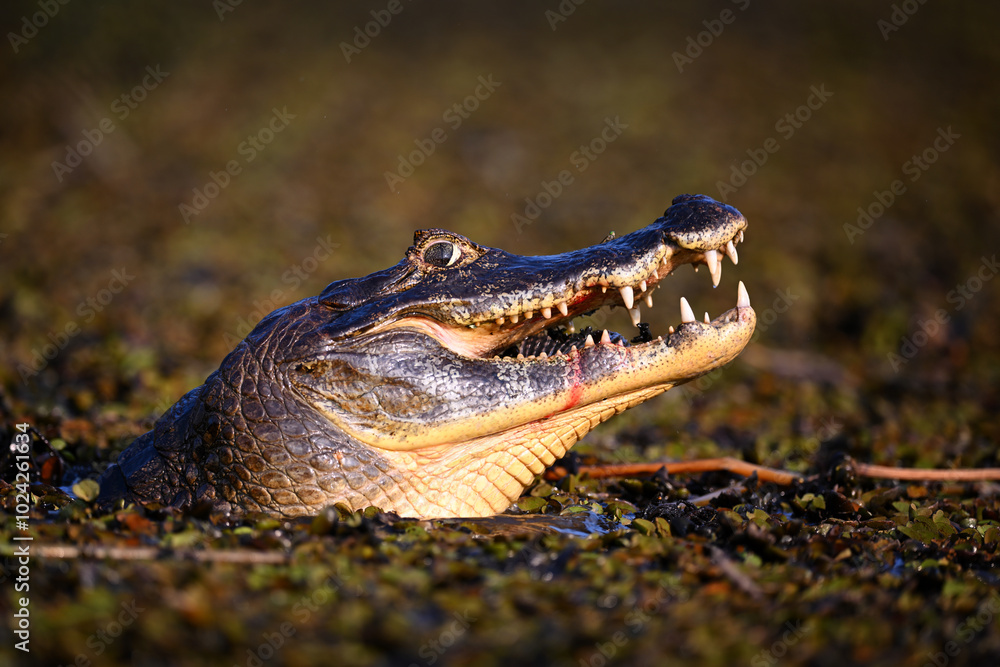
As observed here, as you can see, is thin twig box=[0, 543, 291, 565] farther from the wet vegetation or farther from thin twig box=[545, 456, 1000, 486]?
thin twig box=[545, 456, 1000, 486]

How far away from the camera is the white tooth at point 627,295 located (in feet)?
10.6

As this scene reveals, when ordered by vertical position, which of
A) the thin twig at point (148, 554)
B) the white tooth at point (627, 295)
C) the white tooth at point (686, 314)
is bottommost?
the thin twig at point (148, 554)

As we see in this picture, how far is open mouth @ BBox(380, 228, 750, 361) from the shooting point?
3.26 meters

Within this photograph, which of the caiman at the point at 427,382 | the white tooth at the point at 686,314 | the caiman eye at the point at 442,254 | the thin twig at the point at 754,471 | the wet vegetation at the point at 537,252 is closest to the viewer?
the wet vegetation at the point at 537,252

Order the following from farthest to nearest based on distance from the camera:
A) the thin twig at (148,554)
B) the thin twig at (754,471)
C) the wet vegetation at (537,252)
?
1. the thin twig at (754,471)
2. the thin twig at (148,554)
3. the wet vegetation at (537,252)

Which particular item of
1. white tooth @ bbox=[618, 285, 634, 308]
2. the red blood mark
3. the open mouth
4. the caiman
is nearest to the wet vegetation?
the caiman

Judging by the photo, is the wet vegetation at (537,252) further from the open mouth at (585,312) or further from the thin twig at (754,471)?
the open mouth at (585,312)

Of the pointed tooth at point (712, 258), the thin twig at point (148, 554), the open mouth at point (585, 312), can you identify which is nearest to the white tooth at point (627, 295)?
the open mouth at point (585, 312)

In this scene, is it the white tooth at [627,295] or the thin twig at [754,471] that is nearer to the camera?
the white tooth at [627,295]

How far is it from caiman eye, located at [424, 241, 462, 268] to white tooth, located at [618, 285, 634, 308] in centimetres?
70

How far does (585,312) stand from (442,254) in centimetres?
66

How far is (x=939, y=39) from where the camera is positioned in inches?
740

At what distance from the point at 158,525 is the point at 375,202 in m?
10.3

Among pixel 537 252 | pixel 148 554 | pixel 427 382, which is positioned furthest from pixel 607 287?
pixel 537 252
